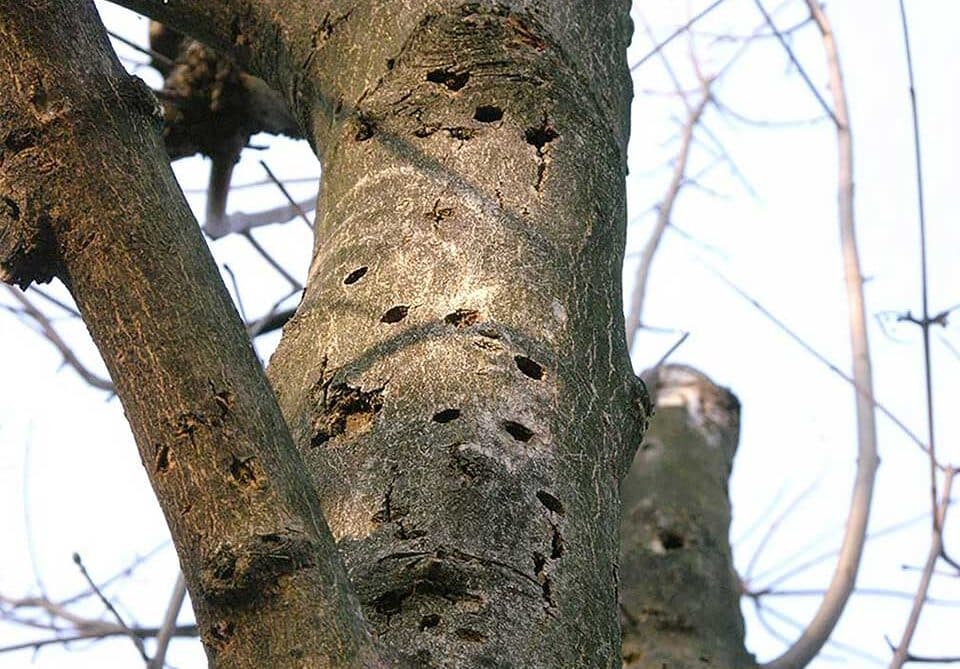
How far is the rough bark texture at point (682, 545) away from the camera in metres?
2.16

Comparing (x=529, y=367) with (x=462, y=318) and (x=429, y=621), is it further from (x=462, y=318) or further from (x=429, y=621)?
(x=429, y=621)

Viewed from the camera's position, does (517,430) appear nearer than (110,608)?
Yes

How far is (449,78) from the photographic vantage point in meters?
1.32

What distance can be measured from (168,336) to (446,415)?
0.30m

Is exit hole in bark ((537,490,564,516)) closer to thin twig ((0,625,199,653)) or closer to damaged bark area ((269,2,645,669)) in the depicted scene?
damaged bark area ((269,2,645,669))

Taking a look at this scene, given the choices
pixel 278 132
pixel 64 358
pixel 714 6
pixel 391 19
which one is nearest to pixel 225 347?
pixel 391 19

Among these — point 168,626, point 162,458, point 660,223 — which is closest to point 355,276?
point 162,458

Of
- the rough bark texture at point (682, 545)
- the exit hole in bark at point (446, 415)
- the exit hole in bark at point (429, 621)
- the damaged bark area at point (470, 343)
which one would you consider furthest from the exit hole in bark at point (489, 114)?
the rough bark texture at point (682, 545)

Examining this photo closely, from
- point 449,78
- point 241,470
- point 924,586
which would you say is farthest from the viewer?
point 924,586

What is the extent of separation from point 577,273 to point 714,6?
151 centimetres

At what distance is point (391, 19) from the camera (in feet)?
4.53

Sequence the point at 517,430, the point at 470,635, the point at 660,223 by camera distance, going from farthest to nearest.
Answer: the point at 660,223 < the point at 517,430 < the point at 470,635

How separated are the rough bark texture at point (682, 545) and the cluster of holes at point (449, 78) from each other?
917 mm

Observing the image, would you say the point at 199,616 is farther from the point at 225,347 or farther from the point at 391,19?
the point at 391,19
